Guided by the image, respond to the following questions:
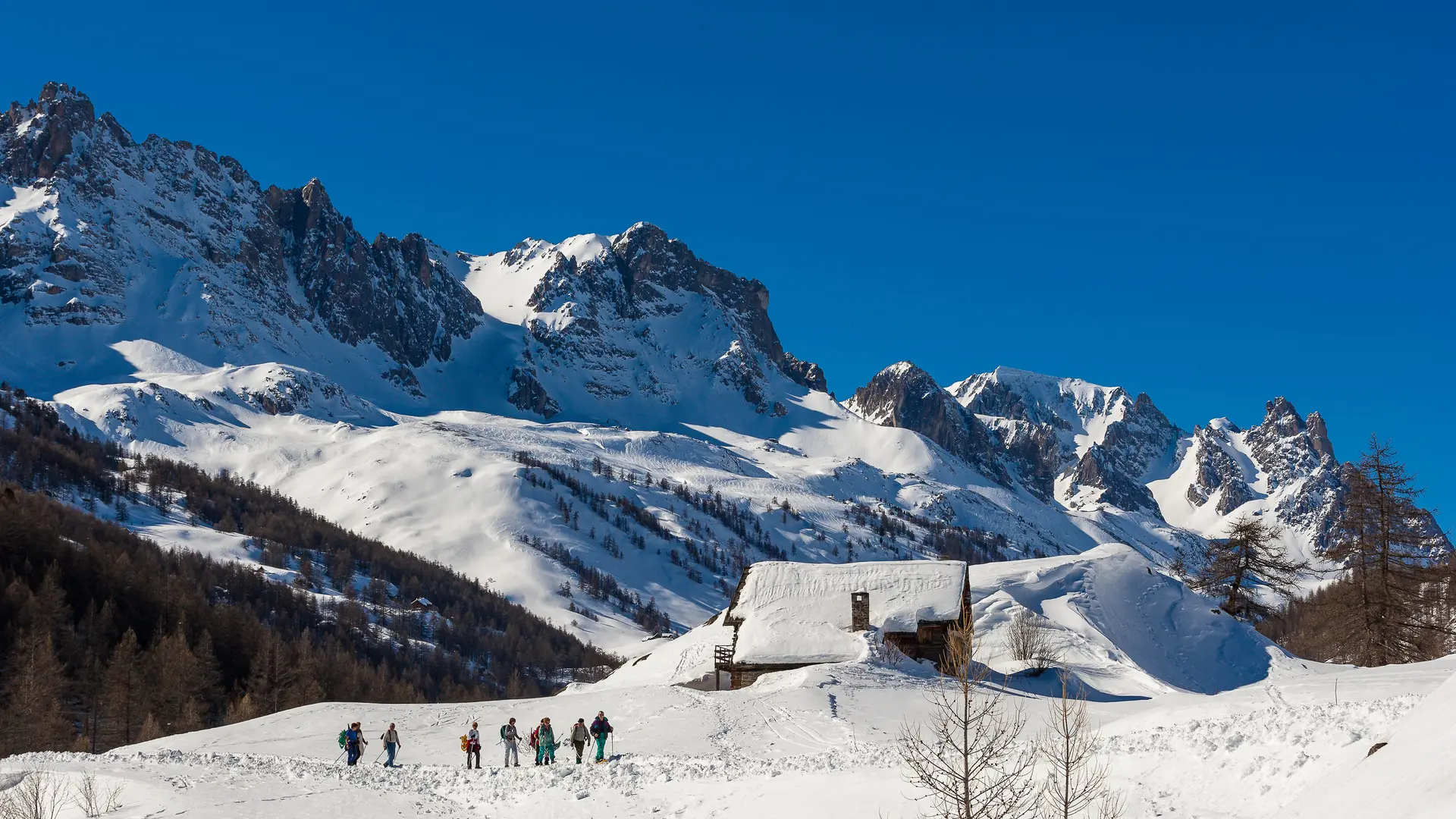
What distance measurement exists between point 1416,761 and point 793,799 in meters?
17.1

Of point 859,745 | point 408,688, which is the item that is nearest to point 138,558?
point 408,688

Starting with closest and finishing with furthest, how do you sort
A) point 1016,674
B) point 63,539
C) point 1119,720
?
point 1119,720 → point 1016,674 → point 63,539

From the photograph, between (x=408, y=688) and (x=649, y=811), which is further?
Result: (x=408, y=688)

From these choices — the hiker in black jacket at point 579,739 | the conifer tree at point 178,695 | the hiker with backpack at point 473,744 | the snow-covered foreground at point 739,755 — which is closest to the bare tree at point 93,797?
the snow-covered foreground at point 739,755

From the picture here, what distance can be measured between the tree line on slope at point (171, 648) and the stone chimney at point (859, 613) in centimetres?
4493

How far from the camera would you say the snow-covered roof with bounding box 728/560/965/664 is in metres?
58.5

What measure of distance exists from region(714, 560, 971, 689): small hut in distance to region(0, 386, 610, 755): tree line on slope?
39.0 metres

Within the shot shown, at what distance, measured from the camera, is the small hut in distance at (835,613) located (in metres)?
58.2

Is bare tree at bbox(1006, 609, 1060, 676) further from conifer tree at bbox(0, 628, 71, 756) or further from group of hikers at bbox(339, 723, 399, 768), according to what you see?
conifer tree at bbox(0, 628, 71, 756)

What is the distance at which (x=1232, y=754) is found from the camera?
63.8 ft

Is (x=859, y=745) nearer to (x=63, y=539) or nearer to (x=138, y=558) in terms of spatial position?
(x=63, y=539)

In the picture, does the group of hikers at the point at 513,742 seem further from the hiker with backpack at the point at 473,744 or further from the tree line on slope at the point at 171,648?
the tree line on slope at the point at 171,648

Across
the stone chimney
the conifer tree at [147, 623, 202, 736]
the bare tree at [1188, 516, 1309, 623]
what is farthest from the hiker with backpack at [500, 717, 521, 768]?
the bare tree at [1188, 516, 1309, 623]

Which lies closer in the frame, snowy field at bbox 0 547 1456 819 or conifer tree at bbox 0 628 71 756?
snowy field at bbox 0 547 1456 819
